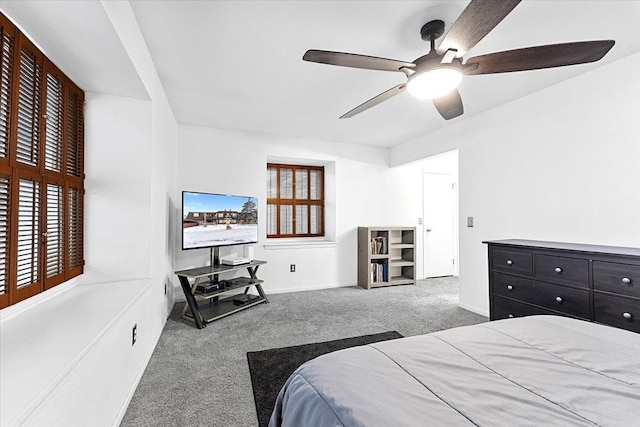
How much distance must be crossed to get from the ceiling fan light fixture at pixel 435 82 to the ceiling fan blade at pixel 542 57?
8 cm

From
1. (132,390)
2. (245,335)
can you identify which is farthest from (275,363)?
(132,390)

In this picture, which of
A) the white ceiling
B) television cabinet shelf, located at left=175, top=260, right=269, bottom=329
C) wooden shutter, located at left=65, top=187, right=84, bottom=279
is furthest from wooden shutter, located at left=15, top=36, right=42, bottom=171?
television cabinet shelf, located at left=175, top=260, right=269, bottom=329

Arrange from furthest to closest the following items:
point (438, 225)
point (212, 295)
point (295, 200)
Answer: point (438, 225) < point (295, 200) < point (212, 295)

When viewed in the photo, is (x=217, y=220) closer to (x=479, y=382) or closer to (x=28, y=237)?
(x=28, y=237)

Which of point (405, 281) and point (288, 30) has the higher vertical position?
point (288, 30)

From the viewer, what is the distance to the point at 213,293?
311 cm

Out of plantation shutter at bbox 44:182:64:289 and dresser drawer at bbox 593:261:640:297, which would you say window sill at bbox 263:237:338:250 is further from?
dresser drawer at bbox 593:261:640:297

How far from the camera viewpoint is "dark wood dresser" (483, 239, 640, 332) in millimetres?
1826

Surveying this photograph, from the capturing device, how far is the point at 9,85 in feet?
4.64

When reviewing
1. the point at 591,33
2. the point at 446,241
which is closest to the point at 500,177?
the point at 591,33

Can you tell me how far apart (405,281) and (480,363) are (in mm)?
4046

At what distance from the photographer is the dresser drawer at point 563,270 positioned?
2031 millimetres

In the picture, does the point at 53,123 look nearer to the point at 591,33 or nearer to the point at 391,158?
the point at 591,33

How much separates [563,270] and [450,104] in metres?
1.45
